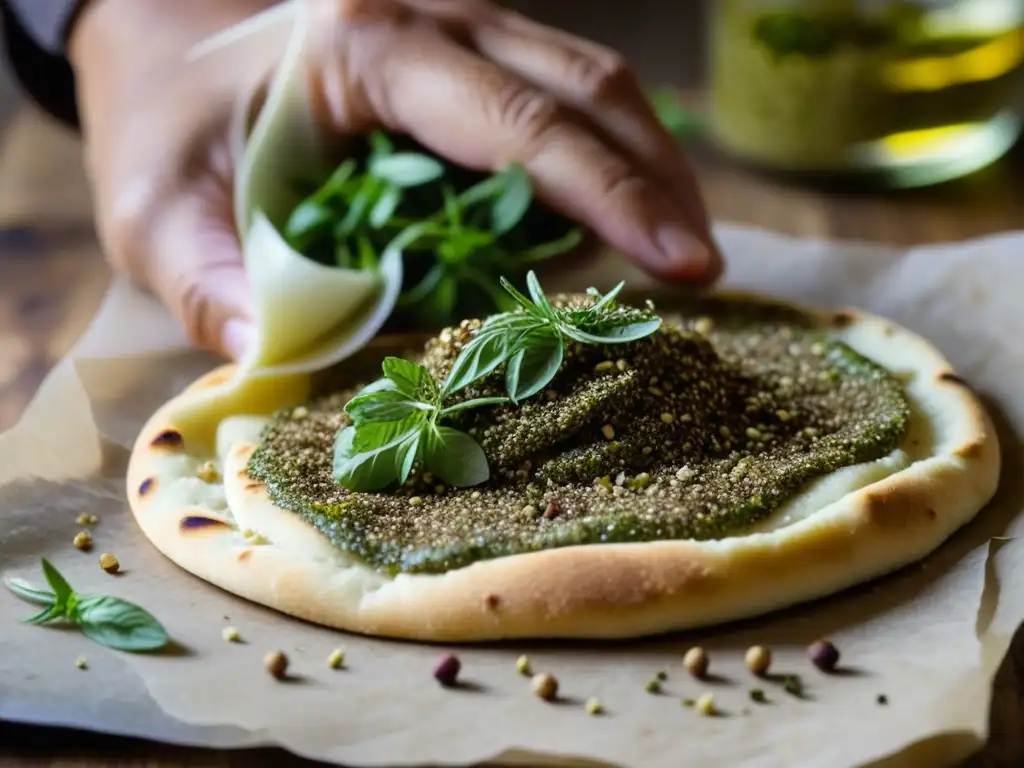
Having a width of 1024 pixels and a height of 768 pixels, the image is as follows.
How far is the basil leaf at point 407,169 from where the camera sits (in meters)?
3.09

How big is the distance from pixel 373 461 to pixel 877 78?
2535 mm

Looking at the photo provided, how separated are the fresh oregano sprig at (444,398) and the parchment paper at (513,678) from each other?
0.32 metres

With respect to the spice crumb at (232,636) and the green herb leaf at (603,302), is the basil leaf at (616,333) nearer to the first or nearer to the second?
the green herb leaf at (603,302)

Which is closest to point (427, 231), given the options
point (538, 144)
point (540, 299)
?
point (538, 144)

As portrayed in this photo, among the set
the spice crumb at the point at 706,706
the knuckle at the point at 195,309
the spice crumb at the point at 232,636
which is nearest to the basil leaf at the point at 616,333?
the spice crumb at the point at 706,706

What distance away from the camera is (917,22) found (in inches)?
159

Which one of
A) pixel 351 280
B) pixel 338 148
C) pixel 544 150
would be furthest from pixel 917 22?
pixel 351 280

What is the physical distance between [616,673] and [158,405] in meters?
1.47

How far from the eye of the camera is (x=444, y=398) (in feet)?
7.35

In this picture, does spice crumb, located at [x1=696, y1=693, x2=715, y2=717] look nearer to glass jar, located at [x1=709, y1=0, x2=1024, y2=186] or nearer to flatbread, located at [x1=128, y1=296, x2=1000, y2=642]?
flatbread, located at [x1=128, y1=296, x2=1000, y2=642]

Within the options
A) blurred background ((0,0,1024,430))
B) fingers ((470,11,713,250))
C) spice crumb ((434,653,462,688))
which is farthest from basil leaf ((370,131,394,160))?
spice crumb ((434,653,462,688))

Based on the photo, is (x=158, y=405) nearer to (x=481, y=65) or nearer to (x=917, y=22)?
(x=481, y=65)

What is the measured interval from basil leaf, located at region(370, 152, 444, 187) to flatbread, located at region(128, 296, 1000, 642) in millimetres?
908

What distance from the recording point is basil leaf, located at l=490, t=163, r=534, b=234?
3.08m
